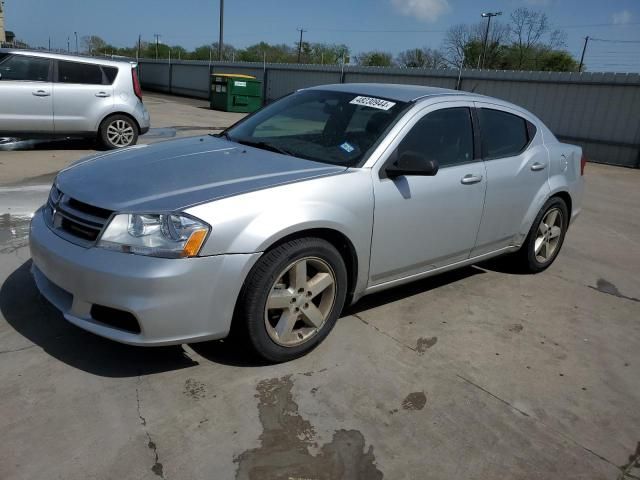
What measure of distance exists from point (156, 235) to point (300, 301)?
901mm

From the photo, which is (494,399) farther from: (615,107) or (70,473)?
(615,107)

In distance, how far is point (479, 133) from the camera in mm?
4305

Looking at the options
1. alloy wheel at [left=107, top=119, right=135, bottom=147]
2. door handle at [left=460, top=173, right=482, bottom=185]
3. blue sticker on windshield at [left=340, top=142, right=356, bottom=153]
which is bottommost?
alloy wheel at [left=107, top=119, right=135, bottom=147]

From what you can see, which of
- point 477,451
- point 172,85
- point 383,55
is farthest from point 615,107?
point 383,55

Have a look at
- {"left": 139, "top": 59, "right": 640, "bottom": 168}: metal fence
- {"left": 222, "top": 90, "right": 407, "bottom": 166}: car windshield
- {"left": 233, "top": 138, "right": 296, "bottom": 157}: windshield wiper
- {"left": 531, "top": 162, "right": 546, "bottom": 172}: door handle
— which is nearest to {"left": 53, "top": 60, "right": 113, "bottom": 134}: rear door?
{"left": 222, "top": 90, "right": 407, "bottom": 166}: car windshield

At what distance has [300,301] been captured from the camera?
321cm

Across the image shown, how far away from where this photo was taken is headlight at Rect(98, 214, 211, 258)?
2721mm

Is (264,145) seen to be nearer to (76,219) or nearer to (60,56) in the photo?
(76,219)

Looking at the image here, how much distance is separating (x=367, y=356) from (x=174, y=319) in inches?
49.8

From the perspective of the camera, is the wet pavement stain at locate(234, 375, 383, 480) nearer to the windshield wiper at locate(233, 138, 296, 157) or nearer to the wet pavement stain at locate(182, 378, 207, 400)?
the wet pavement stain at locate(182, 378, 207, 400)

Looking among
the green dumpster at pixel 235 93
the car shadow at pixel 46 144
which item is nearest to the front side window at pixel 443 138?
the car shadow at pixel 46 144

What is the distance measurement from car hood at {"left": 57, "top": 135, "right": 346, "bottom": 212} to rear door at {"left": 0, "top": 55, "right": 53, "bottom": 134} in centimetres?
619

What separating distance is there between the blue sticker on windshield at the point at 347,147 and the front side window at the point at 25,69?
7352mm

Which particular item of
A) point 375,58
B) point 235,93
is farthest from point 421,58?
point 235,93
